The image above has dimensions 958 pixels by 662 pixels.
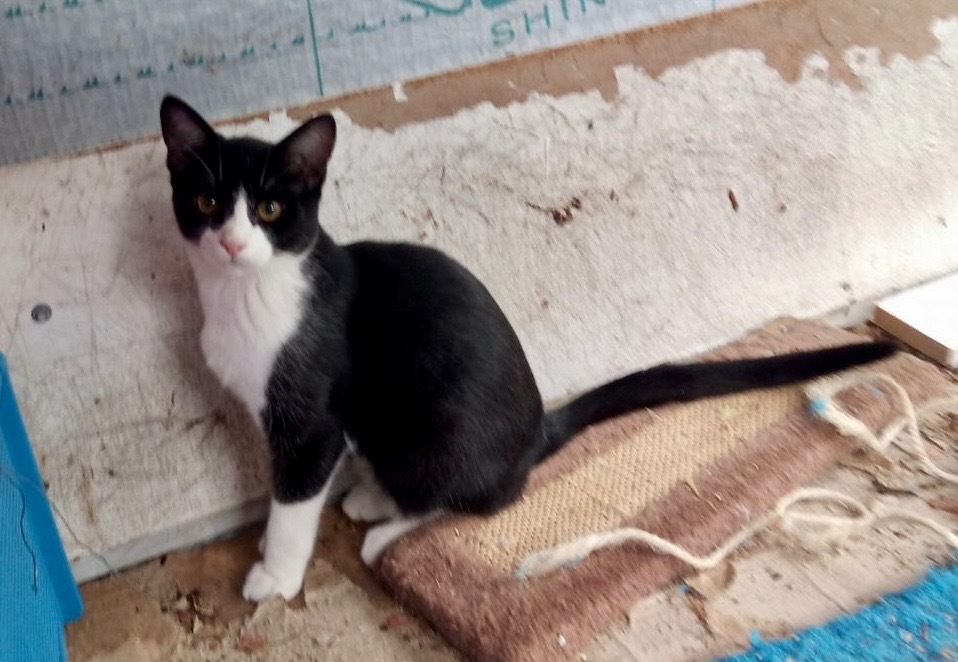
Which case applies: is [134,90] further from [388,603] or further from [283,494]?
[388,603]

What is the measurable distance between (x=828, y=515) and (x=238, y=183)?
3.03 ft

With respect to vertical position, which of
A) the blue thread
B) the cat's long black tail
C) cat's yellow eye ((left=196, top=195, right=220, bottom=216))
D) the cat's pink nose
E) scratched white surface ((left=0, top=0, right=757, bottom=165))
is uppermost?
scratched white surface ((left=0, top=0, right=757, bottom=165))

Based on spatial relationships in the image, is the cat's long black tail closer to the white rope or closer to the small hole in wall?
the white rope

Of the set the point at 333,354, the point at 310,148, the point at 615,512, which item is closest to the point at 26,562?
the point at 333,354

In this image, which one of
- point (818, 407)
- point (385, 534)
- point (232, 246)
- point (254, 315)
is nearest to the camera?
point (232, 246)

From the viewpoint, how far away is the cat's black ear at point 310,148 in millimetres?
953

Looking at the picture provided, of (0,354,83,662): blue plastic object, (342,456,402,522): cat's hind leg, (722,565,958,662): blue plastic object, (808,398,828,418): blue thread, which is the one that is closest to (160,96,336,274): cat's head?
(0,354,83,662): blue plastic object

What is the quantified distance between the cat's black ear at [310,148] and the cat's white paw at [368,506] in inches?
19.5

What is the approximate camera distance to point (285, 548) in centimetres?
114

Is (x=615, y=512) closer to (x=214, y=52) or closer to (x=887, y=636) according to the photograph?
(x=887, y=636)

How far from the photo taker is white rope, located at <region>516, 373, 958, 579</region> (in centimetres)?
113

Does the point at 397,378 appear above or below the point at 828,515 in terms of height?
above

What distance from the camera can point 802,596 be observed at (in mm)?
1115

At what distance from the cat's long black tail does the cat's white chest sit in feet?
1.44
